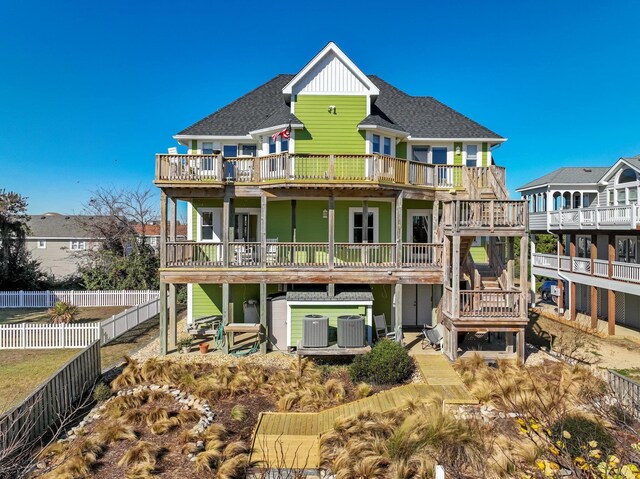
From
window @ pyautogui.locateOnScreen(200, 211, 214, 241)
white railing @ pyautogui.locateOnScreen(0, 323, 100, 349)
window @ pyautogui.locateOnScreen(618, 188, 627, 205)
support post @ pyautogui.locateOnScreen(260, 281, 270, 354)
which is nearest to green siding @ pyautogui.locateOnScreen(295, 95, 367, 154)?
window @ pyautogui.locateOnScreen(200, 211, 214, 241)


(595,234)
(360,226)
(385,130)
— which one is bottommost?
(595,234)

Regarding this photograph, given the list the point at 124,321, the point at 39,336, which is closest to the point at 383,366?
the point at 124,321

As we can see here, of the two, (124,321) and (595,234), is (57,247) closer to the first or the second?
(124,321)

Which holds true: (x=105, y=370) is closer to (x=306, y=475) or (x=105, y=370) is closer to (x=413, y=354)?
(x=306, y=475)

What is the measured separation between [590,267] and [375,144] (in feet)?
48.4

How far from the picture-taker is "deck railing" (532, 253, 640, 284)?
17.8 m

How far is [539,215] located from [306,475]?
83.5ft

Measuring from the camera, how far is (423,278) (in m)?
14.1

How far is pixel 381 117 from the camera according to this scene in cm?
1694

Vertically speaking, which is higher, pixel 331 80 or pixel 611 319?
pixel 331 80

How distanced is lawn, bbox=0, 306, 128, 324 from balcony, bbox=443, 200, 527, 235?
18596mm

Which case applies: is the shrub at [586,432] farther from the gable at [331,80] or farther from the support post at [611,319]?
the support post at [611,319]

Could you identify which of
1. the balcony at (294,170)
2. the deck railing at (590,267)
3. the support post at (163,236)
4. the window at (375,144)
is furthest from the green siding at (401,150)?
the deck railing at (590,267)

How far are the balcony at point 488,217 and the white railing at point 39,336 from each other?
51.6 ft
